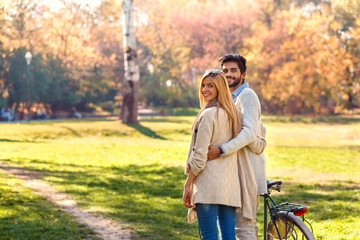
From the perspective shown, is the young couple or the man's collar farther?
the man's collar

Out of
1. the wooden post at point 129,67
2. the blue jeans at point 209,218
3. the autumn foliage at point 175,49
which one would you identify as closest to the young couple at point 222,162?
the blue jeans at point 209,218

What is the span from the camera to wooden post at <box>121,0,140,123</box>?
24.3 m

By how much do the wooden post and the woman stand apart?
829 inches

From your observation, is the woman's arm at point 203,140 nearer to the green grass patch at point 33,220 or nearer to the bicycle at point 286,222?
the bicycle at point 286,222

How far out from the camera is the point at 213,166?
3.87m

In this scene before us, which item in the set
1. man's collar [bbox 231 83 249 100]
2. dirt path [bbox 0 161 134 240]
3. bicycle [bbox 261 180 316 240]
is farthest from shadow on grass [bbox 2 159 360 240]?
man's collar [bbox 231 83 249 100]

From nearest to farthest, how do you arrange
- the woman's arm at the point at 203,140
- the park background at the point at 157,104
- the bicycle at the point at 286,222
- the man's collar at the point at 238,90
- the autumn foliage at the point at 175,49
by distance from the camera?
the woman's arm at the point at 203,140, the bicycle at the point at 286,222, the man's collar at the point at 238,90, the park background at the point at 157,104, the autumn foliage at the point at 175,49

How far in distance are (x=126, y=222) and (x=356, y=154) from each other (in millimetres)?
14606

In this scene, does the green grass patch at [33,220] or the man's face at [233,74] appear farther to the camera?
the green grass patch at [33,220]

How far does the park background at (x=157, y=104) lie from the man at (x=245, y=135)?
2.83m

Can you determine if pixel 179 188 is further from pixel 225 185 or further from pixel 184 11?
pixel 184 11

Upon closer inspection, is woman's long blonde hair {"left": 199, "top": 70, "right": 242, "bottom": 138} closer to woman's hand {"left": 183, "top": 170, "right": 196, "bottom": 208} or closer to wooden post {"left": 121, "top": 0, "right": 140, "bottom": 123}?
woman's hand {"left": 183, "top": 170, "right": 196, "bottom": 208}

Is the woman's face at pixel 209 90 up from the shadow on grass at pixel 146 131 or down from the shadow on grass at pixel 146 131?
up

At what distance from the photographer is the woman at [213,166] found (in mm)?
3811
